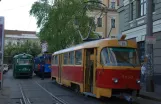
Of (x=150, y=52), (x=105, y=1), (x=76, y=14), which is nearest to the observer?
(x=150, y=52)

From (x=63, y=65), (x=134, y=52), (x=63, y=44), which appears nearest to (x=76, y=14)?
(x=63, y=44)

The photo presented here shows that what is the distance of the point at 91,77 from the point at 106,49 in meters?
2.08

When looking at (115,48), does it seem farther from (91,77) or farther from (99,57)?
(91,77)

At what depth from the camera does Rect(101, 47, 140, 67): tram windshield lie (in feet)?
48.7

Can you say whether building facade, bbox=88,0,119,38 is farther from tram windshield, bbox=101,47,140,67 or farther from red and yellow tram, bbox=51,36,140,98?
tram windshield, bbox=101,47,140,67

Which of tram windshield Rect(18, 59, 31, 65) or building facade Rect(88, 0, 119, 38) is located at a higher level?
building facade Rect(88, 0, 119, 38)

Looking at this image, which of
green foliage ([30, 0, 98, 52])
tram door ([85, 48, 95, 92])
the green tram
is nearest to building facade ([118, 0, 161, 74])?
tram door ([85, 48, 95, 92])

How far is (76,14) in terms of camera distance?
125ft

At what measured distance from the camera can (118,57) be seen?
14.9m

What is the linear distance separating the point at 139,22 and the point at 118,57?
1205 cm

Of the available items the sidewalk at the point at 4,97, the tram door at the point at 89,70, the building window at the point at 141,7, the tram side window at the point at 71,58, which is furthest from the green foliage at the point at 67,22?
the tram door at the point at 89,70

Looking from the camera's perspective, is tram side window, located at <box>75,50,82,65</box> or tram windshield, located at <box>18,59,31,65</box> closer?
tram side window, located at <box>75,50,82,65</box>

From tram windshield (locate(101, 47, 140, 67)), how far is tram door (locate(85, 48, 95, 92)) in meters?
1.46

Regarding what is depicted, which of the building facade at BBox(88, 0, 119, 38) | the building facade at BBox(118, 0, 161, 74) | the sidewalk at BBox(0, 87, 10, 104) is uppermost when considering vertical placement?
the building facade at BBox(88, 0, 119, 38)
